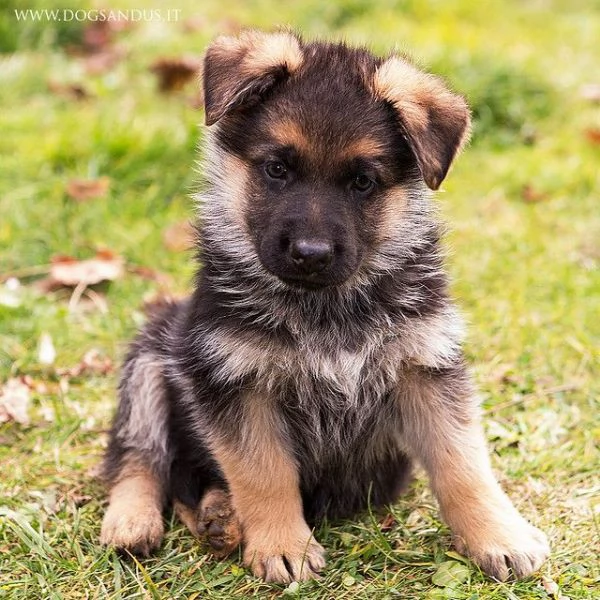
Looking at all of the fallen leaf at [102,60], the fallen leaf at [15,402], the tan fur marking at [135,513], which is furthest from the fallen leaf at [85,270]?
the fallen leaf at [102,60]

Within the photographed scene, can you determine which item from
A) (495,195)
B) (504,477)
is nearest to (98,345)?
(504,477)

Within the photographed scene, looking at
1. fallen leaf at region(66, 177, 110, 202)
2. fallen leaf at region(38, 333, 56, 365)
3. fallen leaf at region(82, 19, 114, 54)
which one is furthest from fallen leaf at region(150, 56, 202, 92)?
fallen leaf at region(38, 333, 56, 365)

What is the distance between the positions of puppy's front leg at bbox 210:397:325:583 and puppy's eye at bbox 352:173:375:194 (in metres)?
0.79

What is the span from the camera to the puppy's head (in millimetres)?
3176

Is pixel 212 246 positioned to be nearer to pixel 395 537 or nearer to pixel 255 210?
pixel 255 210

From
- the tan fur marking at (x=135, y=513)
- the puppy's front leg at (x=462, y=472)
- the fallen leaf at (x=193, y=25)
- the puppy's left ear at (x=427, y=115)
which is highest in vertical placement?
the puppy's left ear at (x=427, y=115)

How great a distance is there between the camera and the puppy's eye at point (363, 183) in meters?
3.27

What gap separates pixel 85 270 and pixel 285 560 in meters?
2.69

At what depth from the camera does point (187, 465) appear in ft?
12.2

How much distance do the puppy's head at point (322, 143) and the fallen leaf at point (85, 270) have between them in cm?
213

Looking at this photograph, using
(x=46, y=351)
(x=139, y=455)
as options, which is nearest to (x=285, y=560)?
(x=139, y=455)

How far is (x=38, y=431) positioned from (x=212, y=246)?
1.32 meters

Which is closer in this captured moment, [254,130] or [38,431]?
[254,130]

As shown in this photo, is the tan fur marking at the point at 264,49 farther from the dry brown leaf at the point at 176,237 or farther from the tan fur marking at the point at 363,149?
the dry brown leaf at the point at 176,237
